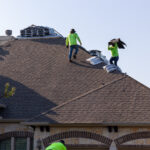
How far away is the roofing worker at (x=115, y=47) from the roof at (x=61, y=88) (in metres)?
1.14

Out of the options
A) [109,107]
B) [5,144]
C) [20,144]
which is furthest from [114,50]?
[5,144]

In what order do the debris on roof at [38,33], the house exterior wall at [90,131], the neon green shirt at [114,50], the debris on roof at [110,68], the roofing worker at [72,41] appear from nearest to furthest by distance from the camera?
the house exterior wall at [90,131], the debris on roof at [110,68], the roofing worker at [72,41], the neon green shirt at [114,50], the debris on roof at [38,33]

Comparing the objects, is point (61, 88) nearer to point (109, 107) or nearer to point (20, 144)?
point (20, 144)

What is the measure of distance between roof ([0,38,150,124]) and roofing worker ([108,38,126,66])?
1135 millimetres

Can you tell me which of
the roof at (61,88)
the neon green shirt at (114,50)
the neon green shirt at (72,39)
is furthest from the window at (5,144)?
the neon green shirt at (114,50)

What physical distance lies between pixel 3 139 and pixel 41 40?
6726mm

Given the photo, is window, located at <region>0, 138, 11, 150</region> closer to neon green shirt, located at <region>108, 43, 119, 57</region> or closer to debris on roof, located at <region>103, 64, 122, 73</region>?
debris on roof, located at <region>103, 64, 122, 73</region>

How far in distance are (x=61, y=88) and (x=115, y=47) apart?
376 cm

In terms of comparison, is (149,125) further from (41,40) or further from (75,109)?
(41,40)

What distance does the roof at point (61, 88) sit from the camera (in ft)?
46.5

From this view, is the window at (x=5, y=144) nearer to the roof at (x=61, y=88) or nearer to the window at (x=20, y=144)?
the window at (x=20, y=144)

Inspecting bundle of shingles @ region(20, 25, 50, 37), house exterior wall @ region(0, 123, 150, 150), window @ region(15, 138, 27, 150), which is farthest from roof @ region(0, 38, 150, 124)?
window @ region(15, 138, 27, 150)

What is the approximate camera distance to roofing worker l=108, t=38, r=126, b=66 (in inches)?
732

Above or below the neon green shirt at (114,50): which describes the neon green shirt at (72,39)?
above
